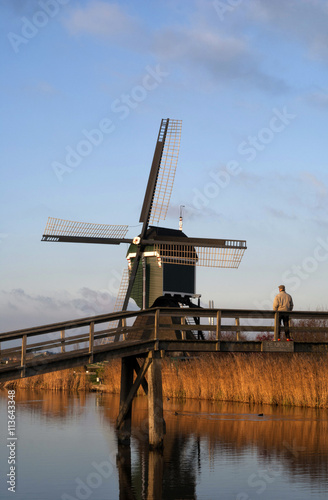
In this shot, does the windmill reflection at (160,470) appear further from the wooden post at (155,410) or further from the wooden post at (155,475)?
the wooden post at (155,410)

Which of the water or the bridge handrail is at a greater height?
the bridge handrail

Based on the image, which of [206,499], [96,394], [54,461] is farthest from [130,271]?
[206,499]

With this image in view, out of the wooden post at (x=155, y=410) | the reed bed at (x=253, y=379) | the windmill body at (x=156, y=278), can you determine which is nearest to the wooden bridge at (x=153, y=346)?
the wooden post at (x=155, y=410)

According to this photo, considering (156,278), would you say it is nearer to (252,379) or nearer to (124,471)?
(252,379)

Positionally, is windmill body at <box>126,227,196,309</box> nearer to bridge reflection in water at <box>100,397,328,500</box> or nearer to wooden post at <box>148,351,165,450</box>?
bridge reflection in water at <box>100,397,328,500</box>

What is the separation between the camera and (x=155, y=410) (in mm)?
18016

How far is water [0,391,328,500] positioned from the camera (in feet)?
45.9

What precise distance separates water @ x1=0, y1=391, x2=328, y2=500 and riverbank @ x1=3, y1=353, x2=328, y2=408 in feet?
2.57

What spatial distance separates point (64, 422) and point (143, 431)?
150 inches

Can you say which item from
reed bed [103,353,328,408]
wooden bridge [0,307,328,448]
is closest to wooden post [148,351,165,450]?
wooden bridge [0,307,328,448]

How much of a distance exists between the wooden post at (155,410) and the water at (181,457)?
15.1 inches

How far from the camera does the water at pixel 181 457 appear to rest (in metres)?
14.0

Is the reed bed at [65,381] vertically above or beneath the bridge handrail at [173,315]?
beneath

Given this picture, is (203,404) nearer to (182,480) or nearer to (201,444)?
(201,444)
